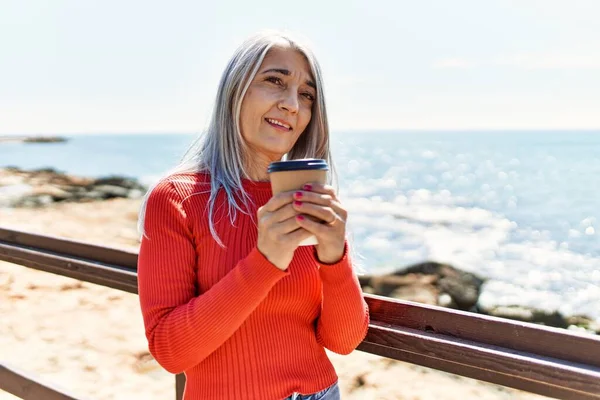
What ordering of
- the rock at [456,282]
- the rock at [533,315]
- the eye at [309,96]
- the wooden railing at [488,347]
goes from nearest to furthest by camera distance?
1. the wooden railing at [488,347]
2. the eye at [309,96]
3. the rock at [533,315]
4. the rock at [456,282]

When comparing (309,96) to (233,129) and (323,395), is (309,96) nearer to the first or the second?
(233,129)

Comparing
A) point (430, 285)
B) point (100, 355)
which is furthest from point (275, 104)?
point (430, 285)

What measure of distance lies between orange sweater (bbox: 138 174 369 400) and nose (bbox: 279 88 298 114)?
31 centimetres

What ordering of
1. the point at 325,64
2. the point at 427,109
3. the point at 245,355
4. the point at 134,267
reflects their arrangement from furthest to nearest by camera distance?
1. the point at 427,109
2. the point at 134,267
3. the point at 325,64
4. the point at 245,355

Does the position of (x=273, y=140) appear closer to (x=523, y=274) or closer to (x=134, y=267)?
(x=134, y=267)

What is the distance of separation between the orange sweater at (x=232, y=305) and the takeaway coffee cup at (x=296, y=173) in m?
0.21

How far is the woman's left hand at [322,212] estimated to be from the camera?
1.13m

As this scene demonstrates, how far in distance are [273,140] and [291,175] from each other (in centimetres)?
50

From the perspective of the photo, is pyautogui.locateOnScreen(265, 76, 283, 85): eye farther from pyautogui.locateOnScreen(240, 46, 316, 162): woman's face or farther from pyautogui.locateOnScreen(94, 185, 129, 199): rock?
pyautogui.locateOnScreen(94, 185, 129, 199): rock

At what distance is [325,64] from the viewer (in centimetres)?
182

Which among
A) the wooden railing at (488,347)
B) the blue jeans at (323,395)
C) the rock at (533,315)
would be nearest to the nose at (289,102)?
the wooden railing at (488,347)

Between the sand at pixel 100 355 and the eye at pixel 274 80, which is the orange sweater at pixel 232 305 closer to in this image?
the eye at pixel 274 80

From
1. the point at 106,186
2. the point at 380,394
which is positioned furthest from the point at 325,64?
the point at 106,186

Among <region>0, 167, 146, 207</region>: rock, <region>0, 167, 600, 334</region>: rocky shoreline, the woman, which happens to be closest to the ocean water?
the woman
